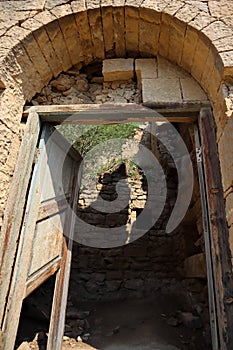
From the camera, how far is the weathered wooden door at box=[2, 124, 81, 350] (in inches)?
75.2

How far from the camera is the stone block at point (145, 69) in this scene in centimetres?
248

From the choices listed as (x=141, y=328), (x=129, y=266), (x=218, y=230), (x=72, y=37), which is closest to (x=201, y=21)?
(x=72, y=37)

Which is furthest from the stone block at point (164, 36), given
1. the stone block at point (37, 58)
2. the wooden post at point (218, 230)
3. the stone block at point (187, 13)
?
the stone block at point (37, 58)

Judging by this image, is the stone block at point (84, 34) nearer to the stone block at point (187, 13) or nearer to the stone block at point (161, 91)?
the stone block at point (161, 91)

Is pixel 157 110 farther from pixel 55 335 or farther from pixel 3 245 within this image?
pixel 55 335

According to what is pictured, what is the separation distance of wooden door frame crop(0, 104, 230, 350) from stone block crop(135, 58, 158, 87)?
38 cm

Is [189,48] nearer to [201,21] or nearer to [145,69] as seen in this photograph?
[201,21]

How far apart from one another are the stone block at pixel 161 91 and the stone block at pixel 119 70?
0.81 ft

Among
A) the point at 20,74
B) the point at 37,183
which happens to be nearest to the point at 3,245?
the point at 37,183

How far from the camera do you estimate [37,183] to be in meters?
2.24

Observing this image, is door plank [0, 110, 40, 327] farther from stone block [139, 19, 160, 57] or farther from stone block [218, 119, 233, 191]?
stone block [218, 119, 233, 191]

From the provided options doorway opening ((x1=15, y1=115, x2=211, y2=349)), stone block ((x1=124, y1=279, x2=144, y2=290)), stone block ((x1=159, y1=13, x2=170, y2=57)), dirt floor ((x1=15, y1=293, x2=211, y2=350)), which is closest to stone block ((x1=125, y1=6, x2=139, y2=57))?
stone block ((x1=159, y1=13, x2=170, y2=57))

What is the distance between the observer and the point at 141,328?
3.86 meters

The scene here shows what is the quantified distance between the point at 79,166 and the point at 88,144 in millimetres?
2329
